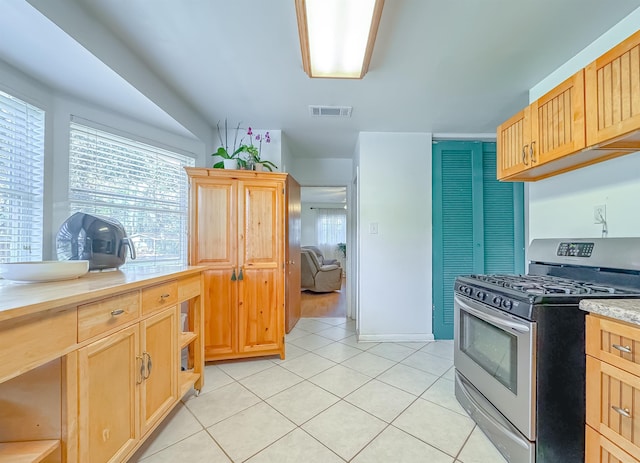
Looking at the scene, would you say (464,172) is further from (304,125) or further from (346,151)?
(304,125)

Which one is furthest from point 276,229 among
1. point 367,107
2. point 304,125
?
point 367,107

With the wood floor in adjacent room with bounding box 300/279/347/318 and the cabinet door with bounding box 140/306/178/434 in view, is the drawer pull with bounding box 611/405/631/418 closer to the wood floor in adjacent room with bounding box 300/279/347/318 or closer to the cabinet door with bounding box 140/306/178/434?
the cabinet door with bounding box 140/306/178/434

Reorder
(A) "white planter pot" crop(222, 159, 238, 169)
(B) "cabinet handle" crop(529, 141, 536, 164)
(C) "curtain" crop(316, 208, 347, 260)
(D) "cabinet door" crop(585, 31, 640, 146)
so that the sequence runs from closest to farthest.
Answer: (D) "cabinet door" crop(585, 31, 640, 146) → (B) "cabinet handle" crop(529, 141, 536, 164) → (A) "white planter pot" crop(222, 159, 238, 169) → (C) "curtain" crop(316, 208, 347, 260)

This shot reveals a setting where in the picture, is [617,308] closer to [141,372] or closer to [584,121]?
[584,121]

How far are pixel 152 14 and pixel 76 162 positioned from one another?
112 cm

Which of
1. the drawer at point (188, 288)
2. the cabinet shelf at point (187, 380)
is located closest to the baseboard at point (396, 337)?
the cabinet shelf at point (187, 380)

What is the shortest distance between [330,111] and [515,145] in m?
1.50

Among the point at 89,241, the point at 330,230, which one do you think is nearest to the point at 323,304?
the point at 89,241

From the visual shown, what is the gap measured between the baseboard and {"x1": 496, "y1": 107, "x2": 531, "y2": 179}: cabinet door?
184cm

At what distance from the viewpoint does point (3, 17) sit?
1125mm

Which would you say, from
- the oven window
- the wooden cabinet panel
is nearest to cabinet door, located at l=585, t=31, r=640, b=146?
the oven window

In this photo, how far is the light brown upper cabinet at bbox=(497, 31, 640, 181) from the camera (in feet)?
3.68

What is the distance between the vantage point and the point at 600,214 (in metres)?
1.55

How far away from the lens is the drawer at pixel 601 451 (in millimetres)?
932
